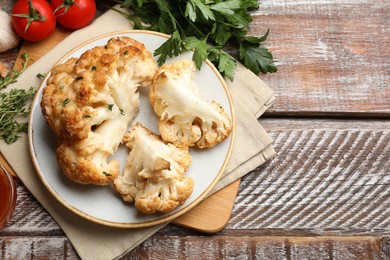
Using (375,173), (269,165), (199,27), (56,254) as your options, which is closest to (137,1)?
(199,27)

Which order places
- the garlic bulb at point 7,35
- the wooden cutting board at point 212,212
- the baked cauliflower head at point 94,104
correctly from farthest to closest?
the garlic bulb at point 7,35 < the wooden cutting board at point 212,212 < the baked cauliflower head at point 94,104

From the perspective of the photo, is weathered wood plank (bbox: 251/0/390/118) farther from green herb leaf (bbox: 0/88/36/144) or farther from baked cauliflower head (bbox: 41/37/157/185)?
green herb leaf (bbox: 0/88/36/144)

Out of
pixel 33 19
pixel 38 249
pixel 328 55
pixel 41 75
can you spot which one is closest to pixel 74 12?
pixel 33 19

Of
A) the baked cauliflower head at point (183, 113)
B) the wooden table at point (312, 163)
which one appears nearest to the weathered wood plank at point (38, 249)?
the wooden table at point (312, 163)

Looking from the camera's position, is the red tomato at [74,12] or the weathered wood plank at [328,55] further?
the weathered wood plank at [328,55]

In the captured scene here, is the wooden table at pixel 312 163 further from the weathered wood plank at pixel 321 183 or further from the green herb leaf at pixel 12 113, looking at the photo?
the green herb leaf at pixel 12 113

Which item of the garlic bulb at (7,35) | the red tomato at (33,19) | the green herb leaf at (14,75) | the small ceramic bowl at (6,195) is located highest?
the red tomato at (33,19)

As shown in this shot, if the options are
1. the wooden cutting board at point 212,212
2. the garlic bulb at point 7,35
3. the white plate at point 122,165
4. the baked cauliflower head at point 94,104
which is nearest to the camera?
the baked cauliflower head at point 94,104
